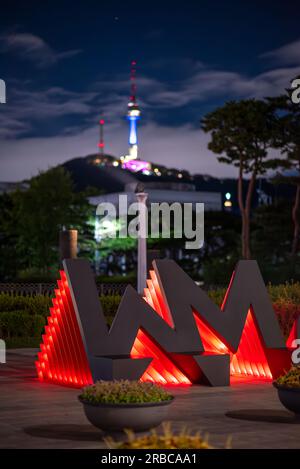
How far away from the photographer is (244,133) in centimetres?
5394

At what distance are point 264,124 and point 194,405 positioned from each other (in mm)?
41326

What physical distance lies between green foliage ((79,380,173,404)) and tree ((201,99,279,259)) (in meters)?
43.1

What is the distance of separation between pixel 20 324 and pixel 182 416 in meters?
16.4

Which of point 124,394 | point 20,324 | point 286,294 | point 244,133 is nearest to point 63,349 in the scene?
point 124,394

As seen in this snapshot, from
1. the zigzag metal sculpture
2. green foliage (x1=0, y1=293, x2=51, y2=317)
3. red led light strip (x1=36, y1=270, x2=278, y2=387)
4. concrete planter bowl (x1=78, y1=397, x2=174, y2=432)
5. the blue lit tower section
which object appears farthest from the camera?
the blue lit tower section

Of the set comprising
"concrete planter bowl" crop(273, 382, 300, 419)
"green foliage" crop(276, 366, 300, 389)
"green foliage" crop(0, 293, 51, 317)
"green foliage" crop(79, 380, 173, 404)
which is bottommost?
"green foliage" crop(0, 293, 51, 317)

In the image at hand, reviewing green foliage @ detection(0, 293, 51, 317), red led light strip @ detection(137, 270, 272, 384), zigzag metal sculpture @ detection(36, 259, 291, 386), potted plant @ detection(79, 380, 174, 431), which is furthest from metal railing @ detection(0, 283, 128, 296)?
potted plant @ detection(79, 380, 174, 431)

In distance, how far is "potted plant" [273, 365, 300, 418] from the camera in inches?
472

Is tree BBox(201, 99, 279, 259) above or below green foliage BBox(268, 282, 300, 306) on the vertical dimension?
above

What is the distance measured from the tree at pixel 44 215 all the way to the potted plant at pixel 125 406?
147 feet

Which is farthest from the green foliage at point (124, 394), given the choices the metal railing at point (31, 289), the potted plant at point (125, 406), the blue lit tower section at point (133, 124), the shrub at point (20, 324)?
the blue lit tower section at point (133, 124)

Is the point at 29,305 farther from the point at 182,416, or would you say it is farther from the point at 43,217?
the point at 43,217

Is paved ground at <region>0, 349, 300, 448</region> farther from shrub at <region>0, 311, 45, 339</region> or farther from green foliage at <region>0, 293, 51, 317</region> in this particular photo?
green foliage at <region>0, 293, 51, 317</region>

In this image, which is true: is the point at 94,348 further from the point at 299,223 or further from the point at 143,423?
the point at 299,223
